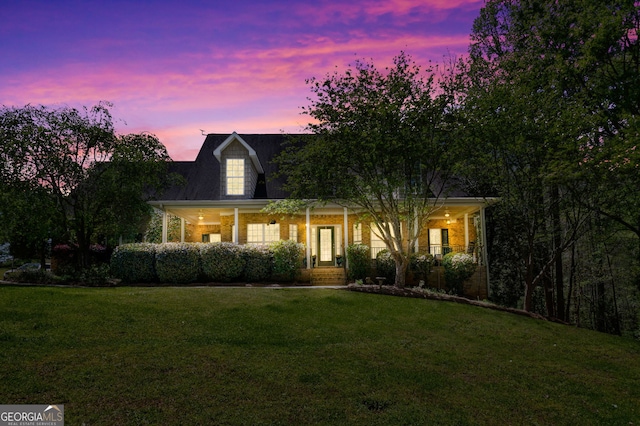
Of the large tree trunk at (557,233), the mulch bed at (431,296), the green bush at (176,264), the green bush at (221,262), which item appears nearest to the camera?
the mulch bed at (431,296)

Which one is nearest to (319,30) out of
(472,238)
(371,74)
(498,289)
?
(371,74)

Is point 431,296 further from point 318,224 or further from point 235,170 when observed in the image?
point 235,170

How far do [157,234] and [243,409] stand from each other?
1776 centimetres

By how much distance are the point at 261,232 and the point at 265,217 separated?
2.76 ft

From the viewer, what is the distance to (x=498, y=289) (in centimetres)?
1958

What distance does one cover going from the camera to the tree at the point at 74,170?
13078 millimetres

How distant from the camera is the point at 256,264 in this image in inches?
612

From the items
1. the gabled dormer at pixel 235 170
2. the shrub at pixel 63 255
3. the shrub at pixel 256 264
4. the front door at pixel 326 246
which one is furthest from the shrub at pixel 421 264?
the shrub at pixel 63 255

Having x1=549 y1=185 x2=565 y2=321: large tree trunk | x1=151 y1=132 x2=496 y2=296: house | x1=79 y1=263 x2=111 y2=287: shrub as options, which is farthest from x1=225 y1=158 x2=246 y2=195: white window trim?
x1=549 y1=185 x2=565 y2=321: large tree trunk

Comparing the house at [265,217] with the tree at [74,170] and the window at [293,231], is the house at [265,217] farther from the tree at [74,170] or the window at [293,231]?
the tree at [74,170]

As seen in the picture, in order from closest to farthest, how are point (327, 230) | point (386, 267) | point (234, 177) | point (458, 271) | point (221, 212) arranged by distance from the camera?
point (458, 271) < point (386, 267) < point (234, 177) < point (221, 212) < point (327, 230)

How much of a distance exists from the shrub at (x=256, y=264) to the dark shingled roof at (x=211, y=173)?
13.4ft

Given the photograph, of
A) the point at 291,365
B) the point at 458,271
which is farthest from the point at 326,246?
the point at 291,365

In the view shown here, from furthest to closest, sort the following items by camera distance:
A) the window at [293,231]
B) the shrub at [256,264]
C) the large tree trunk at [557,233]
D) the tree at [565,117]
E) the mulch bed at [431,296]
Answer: the window at [293,231]
the shrub at [256,264]
the large tree trunk at [557,233]
the mulch bed at [431,296]
the tree at [565,117]
